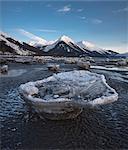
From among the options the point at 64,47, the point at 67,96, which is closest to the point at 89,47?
the point at 64,47

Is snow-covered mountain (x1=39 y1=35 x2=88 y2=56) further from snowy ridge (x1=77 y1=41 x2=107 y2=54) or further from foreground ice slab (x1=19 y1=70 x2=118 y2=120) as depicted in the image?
foreground ice slab (x1=19 y1=70 x2=118 y2=120)

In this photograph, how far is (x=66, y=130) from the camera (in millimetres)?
6996

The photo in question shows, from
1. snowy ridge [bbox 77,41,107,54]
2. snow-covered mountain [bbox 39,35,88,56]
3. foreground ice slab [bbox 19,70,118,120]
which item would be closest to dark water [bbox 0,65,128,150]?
foreground ice slab [bbox 19,70,118,120]

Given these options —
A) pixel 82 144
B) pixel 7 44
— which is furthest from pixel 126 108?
pixel 7 44

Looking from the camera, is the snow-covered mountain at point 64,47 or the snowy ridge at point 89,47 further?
the snowy ridge at point 89,47

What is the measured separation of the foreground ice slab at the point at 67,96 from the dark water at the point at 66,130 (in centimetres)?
47

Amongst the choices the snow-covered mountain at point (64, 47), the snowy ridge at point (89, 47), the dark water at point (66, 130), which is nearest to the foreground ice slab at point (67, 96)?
the dark water at point (66, 130)

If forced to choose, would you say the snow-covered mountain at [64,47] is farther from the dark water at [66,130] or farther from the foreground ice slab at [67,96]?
the dark water at [66,130]

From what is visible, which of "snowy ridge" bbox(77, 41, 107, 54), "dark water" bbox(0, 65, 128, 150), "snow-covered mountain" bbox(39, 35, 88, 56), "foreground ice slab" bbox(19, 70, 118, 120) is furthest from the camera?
"snowy ridge" bbox(77, 41, 107, 54)

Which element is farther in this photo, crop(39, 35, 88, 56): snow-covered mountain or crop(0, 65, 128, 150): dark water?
crop(39, 35, 88, 56): snow-covered mountain

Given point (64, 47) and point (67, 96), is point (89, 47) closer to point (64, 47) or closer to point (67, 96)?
point (64, 47)

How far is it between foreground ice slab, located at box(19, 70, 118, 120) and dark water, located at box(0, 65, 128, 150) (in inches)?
18.4

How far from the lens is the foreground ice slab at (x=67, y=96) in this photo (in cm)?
685

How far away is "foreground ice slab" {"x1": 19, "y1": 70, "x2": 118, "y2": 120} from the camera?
6.85 meters
